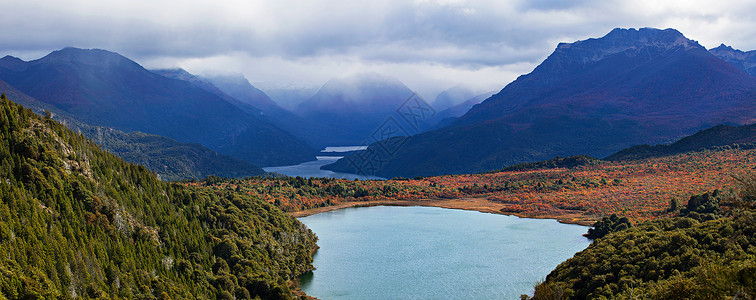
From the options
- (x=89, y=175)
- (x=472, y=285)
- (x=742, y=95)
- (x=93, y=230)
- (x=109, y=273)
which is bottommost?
(x=472, y=285)

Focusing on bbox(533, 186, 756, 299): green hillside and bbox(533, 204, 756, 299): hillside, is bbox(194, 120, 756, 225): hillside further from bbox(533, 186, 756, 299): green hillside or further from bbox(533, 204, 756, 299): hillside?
bbox(533, 204, 756, 299): hillside

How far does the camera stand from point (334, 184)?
10838cm

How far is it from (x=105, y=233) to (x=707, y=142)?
409ft

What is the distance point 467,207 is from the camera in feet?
311

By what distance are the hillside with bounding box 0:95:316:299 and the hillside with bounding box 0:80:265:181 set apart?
376 feet

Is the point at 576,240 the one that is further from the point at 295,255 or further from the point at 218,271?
the point at 218,271

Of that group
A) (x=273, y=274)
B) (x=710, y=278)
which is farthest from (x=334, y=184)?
(x=710, y=278)

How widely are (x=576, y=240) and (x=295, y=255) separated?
32473 mm

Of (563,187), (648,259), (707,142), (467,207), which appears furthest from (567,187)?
(648,259)

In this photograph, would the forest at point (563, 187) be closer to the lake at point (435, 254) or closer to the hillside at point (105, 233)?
the lake at point (435, 254)

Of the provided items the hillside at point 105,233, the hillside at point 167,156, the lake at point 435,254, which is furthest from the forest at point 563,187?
the hillside at point 167,156

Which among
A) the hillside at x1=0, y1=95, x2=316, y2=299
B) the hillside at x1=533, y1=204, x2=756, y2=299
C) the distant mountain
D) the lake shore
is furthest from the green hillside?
the distant mountain

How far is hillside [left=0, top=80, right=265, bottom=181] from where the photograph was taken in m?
163

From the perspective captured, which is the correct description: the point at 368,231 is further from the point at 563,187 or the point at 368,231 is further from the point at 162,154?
the point at 162,154
